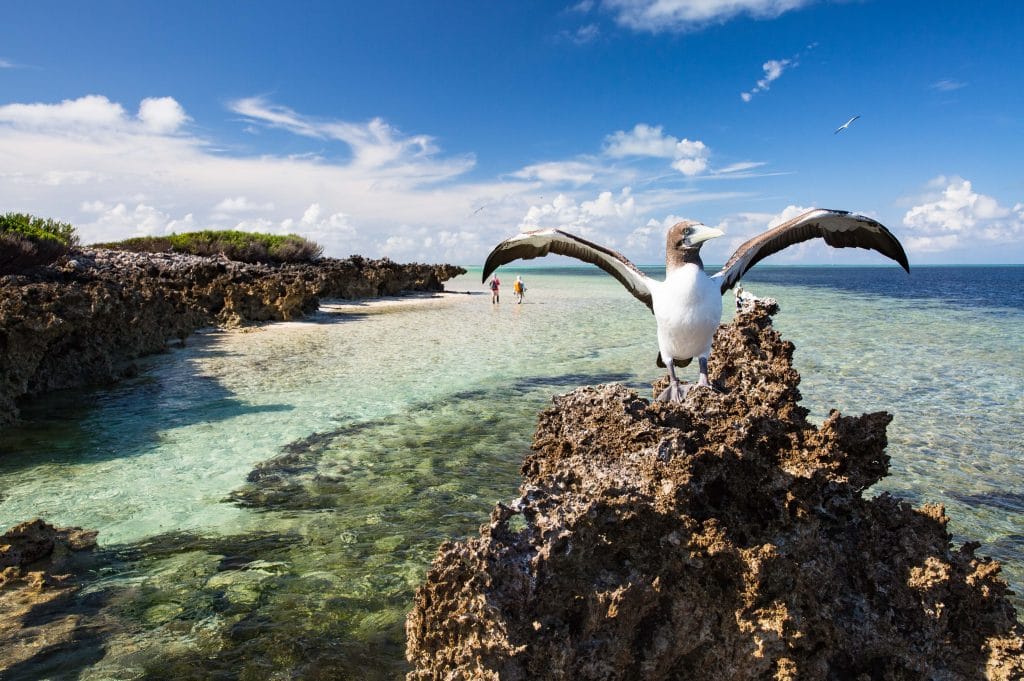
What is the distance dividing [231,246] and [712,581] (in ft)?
113

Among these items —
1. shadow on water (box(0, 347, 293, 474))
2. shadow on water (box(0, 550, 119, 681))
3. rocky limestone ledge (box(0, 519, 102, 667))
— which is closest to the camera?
shadow on water (box(0, 550, 119, 681))

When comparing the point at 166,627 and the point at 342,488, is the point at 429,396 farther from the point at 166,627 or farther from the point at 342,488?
Answer: the point at 166,627

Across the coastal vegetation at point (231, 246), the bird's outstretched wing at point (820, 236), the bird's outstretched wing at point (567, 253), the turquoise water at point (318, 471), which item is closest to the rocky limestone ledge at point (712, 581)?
the turquoise water at point (318, 471)

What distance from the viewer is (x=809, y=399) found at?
8.83m

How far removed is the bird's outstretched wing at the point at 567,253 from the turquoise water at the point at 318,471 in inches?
86.3

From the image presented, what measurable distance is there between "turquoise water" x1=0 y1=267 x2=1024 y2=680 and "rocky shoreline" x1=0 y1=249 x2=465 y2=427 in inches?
21.1

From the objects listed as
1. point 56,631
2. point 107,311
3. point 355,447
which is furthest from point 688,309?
point 107,311

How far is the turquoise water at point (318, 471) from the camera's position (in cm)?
334

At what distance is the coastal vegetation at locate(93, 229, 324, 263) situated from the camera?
102ft

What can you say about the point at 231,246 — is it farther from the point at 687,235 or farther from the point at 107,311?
the point at 687,235

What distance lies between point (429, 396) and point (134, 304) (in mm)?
6372

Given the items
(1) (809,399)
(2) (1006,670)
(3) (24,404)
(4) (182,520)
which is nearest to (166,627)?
(4) (182,520)

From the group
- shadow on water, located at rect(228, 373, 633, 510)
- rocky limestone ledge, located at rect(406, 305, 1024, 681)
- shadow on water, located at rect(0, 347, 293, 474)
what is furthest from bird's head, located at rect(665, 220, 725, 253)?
shadow on water, located at rect(0, 347, 293, 474)

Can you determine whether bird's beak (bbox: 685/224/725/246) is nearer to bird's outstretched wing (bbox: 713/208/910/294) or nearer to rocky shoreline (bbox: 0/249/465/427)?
bird's outstretched wing (bbox: 713/208/910/294)
